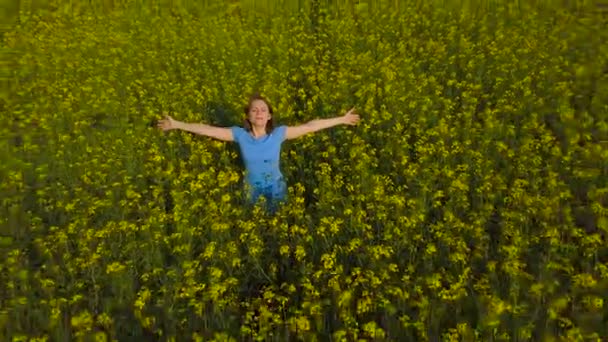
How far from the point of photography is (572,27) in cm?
1096

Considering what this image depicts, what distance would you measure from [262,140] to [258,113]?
28cm

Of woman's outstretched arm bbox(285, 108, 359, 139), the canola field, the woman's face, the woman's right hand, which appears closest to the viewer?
the canola field

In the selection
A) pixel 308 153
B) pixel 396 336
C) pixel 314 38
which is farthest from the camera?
pixel 314 38

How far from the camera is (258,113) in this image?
239 inches

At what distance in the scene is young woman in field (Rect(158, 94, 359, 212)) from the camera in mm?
6051

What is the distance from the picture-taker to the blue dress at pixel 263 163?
6059 mm

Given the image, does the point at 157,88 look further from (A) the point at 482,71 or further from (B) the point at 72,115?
(A) the point at 482,71

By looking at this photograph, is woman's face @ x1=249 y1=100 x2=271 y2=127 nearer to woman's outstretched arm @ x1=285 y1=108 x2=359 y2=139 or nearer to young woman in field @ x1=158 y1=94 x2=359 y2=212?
young woman in field @ x1=158 y1=94 x2=359 y2=212

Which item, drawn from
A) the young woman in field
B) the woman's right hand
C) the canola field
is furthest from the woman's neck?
the woman's right hand

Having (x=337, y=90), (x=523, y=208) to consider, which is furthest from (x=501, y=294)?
(x=337, y=90)

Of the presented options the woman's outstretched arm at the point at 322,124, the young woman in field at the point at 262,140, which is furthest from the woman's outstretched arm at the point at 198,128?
the woman's outstretched arm at the point at 322,124

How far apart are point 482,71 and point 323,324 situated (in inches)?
241

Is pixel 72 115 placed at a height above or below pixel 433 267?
above

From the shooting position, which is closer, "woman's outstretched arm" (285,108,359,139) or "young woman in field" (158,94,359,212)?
"young woman in field" (158,94,359,212)
